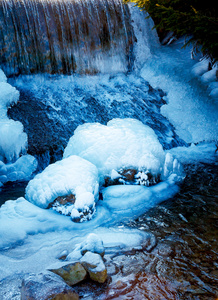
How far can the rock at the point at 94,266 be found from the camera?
1.98 metres

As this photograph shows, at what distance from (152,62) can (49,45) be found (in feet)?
11.9

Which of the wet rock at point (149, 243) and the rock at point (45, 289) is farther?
the wet rock at point (149, 243)

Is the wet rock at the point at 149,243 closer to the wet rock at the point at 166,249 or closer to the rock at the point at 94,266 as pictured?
the wet rock at the point at 166,249

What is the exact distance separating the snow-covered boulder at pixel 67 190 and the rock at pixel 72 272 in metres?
1.22

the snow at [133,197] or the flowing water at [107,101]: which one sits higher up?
the flowing water at [107,101]

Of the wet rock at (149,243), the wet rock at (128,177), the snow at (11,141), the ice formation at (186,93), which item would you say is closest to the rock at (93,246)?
the wet rock at (149,243)

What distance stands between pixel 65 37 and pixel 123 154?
5.72 m

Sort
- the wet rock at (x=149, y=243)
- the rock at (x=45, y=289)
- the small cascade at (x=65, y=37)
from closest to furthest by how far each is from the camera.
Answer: the rock at (x=45, y=289) → the wet rock at (x=149, y=243) → the small cascade at (x=65, y=37)

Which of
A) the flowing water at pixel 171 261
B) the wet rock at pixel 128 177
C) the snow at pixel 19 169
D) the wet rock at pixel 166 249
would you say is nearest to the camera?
the flowing water at pixel 171 261

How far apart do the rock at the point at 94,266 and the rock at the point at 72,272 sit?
49 millimetres

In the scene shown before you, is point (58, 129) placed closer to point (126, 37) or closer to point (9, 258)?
point (9, 258)

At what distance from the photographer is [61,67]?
823cm

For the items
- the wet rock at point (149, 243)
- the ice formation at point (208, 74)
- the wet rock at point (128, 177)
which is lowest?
the wet rock at point (128, 177)

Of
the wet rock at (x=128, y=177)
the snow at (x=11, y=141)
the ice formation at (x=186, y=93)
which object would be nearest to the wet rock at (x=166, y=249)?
the wet rock at (x=128, y=177)
